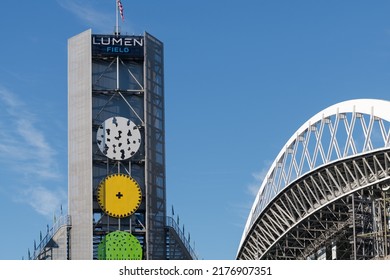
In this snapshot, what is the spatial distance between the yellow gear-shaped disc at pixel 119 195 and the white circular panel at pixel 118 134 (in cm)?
232

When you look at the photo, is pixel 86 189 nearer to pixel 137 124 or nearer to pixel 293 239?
pixel 137 124

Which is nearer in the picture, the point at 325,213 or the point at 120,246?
the point at 120,246

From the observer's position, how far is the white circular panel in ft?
356

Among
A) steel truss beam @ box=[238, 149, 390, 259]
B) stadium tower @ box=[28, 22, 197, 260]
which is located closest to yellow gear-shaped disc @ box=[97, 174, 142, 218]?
stadium tower @ box=[28, 22, 197, 260]

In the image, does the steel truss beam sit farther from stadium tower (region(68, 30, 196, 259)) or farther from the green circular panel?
the green circular panel

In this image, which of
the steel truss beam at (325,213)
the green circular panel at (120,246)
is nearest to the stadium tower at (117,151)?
the green circular panel at (120,246)

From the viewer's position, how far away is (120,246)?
4131 inches

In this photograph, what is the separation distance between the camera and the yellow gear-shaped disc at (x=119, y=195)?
10750 centimetres

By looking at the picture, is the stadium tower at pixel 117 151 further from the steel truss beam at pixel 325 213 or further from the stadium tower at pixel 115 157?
the steel truss beam at pixel 325 213

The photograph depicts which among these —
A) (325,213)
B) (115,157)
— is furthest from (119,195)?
(325,213)

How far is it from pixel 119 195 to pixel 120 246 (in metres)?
5.96

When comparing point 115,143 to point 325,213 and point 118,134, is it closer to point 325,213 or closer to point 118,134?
point 118,134
